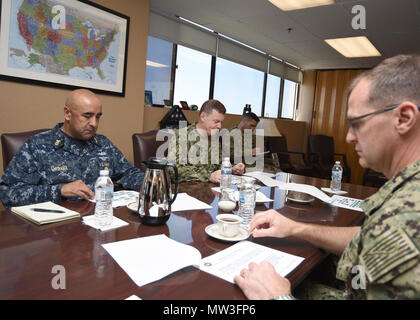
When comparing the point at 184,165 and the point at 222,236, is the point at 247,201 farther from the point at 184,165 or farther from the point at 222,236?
the point at 184,165

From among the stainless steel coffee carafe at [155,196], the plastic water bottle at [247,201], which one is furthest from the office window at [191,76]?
the stainless steel coffee carafe at [155,196]

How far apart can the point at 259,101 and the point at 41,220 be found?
18.7 feet

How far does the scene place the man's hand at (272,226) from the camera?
3.64ft

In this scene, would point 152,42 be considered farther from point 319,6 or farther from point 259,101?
point 259,101

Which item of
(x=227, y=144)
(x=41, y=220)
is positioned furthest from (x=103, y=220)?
(x=227, y=144)

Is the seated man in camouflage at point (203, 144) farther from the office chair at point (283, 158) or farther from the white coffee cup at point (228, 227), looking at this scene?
the office chair at point (283, 158)

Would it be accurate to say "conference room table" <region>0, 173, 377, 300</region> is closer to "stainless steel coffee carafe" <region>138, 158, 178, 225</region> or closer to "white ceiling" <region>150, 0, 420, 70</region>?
"stainless steel coffee carafe" <region>138, 158, 178, 225</region>

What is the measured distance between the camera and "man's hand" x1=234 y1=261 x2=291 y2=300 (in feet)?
2.41

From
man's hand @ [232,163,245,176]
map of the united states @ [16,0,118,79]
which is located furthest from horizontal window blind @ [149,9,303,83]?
man's hand @ [232,163,245,176]

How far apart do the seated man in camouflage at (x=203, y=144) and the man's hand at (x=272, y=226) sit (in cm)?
122

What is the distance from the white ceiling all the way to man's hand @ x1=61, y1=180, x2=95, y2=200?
3.08 m

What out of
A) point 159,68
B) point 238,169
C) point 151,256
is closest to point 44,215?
point 151,256

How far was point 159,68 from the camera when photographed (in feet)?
13.9

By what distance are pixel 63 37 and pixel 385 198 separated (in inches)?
112
